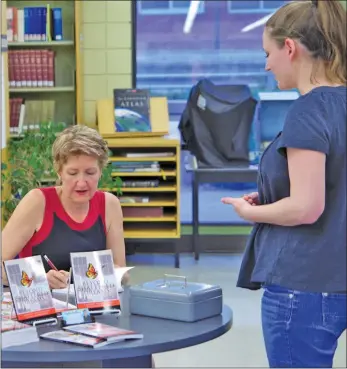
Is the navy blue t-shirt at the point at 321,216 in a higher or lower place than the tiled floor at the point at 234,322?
higher

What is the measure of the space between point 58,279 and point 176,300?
48cm

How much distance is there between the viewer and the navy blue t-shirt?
55.7 inches

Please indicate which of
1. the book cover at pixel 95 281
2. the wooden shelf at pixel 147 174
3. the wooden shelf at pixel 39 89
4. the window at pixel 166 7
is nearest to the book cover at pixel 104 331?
the book cover at pixel 95 281

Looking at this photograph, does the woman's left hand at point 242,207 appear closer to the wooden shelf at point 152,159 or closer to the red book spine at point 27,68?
the wooden shelf at point 152,159

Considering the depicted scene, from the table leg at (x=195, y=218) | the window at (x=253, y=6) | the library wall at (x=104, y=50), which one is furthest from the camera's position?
the window at (x=253, y=6)

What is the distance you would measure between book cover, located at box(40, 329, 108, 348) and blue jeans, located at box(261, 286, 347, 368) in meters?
0.45

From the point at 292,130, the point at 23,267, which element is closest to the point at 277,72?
the point at 292,130

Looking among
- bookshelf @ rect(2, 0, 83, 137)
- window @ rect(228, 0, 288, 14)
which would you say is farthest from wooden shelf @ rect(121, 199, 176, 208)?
window @ rect(228, 0, 288, 14)

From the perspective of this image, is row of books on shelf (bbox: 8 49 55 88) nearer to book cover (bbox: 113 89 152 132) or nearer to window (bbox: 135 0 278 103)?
book cover (bbox: 113 89 152 132)

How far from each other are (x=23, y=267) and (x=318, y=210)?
0.85m

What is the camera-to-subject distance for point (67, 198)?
2.59m

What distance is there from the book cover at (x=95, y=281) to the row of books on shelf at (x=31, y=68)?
448cm

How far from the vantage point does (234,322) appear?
178 inches

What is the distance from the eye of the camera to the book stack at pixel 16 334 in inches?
72.8
